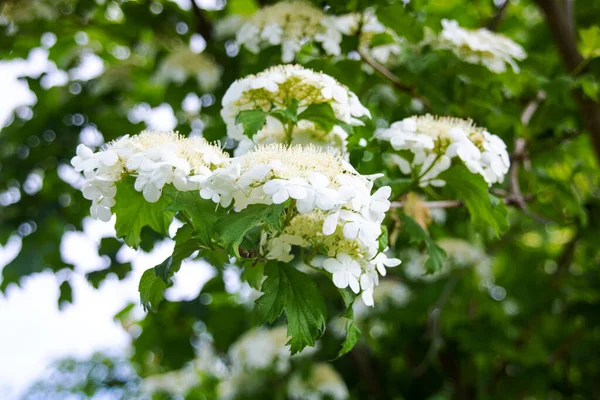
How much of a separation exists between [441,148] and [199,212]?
50cm

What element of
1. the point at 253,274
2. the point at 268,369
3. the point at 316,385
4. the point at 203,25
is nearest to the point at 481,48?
the point at 253,274

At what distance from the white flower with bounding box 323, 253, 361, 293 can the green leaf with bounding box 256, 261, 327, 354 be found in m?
0.06

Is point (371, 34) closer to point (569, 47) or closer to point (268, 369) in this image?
point (569, 47)

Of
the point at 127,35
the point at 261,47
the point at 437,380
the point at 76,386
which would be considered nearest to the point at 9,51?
the point at 127,35

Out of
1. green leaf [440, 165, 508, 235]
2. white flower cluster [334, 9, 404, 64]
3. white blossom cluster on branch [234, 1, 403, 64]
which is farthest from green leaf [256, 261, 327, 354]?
white flower cluster [334, 9, 404, 64]

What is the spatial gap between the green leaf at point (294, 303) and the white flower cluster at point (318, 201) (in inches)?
1.3

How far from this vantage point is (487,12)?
287 centimetres

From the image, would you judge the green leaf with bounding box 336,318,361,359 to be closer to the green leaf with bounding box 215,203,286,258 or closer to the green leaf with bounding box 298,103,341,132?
the green leaf with bounding box 215,203,286,258

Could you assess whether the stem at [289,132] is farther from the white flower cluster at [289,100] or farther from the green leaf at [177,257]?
the green leaf at [177,257]

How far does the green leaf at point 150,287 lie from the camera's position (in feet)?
3.14

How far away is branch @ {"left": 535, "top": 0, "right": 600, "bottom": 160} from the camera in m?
2.21

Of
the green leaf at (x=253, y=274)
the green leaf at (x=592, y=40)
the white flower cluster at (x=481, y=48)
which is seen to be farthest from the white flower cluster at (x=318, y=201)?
the green leaf at (x=592, y=40)

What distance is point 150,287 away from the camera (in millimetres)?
958

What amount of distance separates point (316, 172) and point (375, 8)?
2.75 feet
